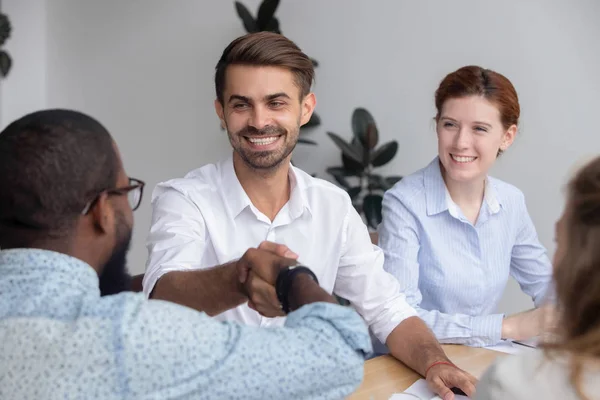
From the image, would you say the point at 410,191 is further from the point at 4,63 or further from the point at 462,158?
the point at 4,63

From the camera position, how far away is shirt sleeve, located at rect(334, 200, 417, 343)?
6.32 ft

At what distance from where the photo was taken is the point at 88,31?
4484 mm

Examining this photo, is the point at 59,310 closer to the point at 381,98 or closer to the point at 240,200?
the point at 240,200

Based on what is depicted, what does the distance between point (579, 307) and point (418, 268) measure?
1.27m

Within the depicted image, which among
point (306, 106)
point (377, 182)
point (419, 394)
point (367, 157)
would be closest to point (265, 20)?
point (367, 157)

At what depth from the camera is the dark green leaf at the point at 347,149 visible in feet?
11.3

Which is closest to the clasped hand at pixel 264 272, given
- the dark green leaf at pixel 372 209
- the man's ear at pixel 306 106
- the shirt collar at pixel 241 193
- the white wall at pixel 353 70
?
the shirt collar at pixel 241 193

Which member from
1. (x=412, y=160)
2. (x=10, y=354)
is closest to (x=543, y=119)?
(x=412, y=160)

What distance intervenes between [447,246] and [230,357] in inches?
55.4

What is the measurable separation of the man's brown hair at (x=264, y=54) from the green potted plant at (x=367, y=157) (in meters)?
1.39

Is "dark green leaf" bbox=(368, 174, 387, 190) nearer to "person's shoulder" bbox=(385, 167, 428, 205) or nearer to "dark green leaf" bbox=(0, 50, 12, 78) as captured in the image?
"person's shoulder" bbox=(385, 167, 428, 205)

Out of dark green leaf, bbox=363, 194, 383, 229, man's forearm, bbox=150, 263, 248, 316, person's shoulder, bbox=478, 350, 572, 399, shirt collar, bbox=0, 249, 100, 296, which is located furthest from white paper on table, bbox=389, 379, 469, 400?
dark green leaf, bbox=363, 194, 383, 229

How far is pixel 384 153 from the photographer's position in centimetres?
345

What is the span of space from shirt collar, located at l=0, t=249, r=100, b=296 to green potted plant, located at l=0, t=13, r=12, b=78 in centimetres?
369
